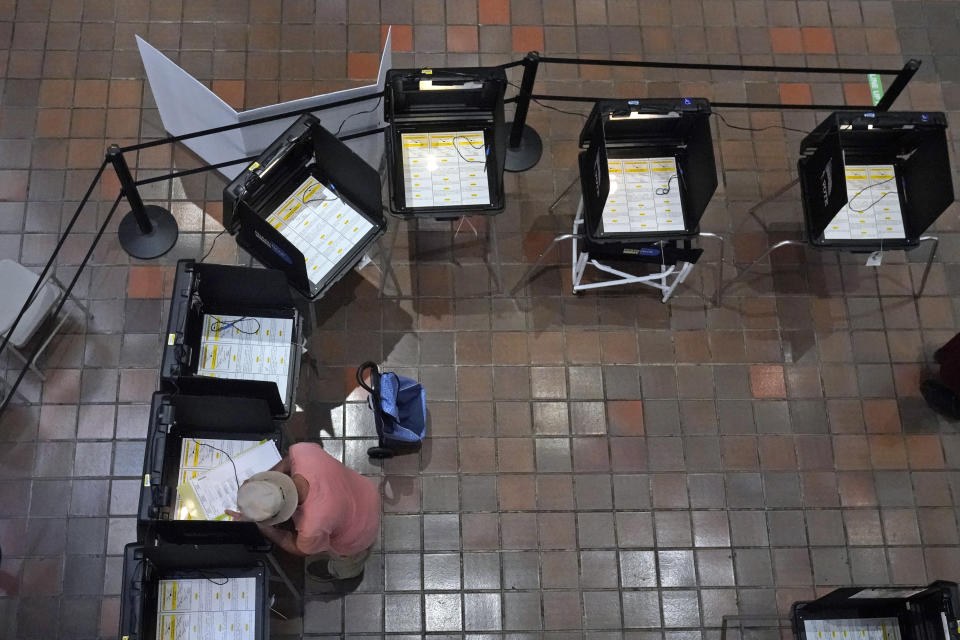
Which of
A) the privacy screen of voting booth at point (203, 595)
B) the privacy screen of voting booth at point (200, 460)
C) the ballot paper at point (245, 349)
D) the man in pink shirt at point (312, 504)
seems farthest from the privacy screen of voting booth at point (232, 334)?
the privacy screen of voting booth at point (203, 595)

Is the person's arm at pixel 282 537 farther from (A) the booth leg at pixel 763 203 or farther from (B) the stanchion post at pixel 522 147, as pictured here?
(A) the booth leg at pixel 763 203

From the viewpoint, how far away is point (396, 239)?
603 centimetres

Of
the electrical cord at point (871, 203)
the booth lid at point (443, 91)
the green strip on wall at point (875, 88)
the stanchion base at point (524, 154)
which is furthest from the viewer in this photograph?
the green strip on wall at point (875, 88)

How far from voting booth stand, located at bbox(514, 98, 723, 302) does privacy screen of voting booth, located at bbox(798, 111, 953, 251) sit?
78 cm

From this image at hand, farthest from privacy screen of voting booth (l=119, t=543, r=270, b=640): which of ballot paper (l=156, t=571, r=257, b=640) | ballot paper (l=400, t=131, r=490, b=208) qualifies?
ballot paper (l=400, t=131, r=490, b=208)

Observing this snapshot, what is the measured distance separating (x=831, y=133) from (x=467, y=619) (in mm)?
3839

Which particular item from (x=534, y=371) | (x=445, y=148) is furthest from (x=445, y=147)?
(x=534, y=371)

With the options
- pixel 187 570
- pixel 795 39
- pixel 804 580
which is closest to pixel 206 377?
pixel 187 570

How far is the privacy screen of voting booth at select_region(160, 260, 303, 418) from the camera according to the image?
4480mm

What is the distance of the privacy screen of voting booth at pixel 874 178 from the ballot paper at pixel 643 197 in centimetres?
92

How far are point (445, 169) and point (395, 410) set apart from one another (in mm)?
1585

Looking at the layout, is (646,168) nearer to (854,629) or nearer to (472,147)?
(472,147)

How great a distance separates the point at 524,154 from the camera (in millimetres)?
6270

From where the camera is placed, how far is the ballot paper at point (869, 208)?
545cm
